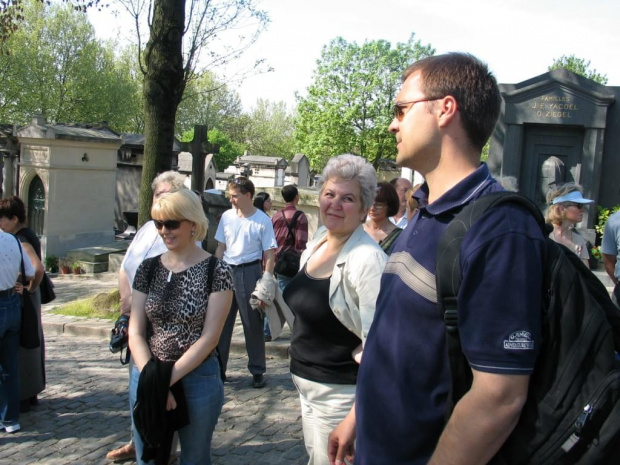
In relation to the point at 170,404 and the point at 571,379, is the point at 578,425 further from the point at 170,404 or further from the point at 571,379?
the point at 170,404

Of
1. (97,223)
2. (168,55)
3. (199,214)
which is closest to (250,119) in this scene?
(97,223)

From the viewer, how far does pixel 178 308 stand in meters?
3.40

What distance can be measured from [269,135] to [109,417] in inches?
2776

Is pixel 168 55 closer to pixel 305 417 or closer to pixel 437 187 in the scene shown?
pixel 305 417

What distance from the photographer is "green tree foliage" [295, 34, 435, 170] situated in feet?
140

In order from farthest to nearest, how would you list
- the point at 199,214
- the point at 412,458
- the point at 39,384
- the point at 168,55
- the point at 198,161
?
the point at 198,161
the point at 168,55
the point at 39,384
the point at 199,214
the point at 412,458

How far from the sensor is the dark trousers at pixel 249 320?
21.1 feet

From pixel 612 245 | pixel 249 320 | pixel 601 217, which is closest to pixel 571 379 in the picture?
pixel 612 245

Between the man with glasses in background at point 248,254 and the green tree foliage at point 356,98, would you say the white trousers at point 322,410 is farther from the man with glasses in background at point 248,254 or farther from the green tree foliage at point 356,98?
the green tree foliage at point 356,98

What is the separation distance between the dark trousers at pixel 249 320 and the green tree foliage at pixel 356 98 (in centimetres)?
3634

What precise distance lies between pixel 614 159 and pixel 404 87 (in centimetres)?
1664

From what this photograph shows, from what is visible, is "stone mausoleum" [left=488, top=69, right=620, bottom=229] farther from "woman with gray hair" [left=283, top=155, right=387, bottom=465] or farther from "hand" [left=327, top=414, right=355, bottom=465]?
"hand" [left=327, top=414, right=355, bottom=465]

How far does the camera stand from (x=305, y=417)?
329cm

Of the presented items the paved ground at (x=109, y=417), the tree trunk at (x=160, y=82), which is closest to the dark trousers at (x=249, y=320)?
the paved ground at (x=109, y=417)
